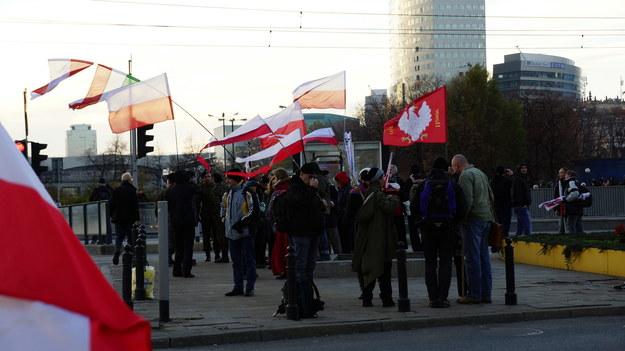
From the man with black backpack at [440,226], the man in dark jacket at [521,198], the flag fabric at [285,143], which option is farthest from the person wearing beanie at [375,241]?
the man in dark jacket at [521,198]

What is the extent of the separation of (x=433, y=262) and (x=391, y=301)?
74 cm

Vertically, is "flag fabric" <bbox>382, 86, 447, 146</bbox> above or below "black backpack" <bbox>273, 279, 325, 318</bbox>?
above

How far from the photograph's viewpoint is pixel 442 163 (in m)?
12.1

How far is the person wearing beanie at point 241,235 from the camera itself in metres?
13.2

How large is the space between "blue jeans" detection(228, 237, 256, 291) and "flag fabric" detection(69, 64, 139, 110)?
414 centimetres

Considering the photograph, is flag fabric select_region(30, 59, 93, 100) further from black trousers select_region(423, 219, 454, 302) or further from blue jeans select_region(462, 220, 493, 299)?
blue jeans select_region(462, 220, 493, 299)

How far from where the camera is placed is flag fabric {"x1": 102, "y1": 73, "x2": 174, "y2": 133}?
50.3 ft

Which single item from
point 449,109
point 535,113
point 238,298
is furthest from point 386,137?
point 535,113

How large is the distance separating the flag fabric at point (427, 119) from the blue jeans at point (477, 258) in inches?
155

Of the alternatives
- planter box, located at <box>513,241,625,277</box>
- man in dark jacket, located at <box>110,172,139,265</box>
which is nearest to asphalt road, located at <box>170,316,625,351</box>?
planter box, located at <box>513,241,625,277</box>

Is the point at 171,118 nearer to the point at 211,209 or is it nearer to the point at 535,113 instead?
the point at 211,209

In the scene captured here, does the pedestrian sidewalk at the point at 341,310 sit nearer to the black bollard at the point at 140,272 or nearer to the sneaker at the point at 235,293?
the sneaker at the point at 235,293

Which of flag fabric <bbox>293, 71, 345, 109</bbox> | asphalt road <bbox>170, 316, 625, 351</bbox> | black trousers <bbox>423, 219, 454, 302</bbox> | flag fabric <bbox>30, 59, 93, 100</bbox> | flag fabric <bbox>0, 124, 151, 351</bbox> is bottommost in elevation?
asphalt road <bbox>170, 316, 625, 351</bbox>

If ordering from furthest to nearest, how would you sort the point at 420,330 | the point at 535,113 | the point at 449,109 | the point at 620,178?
1. the point at 535,113
2. the point at 449,109
3. the point at 620,178
4. the point at 420,330
